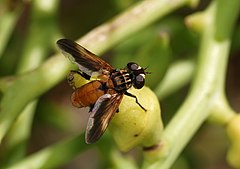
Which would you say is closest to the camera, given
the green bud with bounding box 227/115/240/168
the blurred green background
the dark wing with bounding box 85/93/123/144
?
the dark wing with bounding box 85/93/123/144

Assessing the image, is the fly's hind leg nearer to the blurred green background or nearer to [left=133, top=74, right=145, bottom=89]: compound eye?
[left=133, top=74, right=145, bottom=89]: compound eye

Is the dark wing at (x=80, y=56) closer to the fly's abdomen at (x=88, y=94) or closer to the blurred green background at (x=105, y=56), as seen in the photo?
the fly's abdomen at (x=88, y=94)

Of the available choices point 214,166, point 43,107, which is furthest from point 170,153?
point 214,166

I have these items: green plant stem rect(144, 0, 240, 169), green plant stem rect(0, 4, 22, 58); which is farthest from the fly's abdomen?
green plant stem rect(0, 4, 22, 58)

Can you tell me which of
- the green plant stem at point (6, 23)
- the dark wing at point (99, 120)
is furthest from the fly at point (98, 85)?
the green plant stem at point (6, 23)

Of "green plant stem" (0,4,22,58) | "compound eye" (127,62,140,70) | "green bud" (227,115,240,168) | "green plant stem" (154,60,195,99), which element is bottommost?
"green bud" (227,115,240,168)

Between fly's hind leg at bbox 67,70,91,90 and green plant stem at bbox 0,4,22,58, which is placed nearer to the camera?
fly's hind leg at bbox 67,70,91,90

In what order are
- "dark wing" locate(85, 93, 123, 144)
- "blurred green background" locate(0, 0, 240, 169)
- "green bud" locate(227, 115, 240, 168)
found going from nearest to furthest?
1. "dark wing" locate(85, 93, 123, 144)
2. "green bud" locate(227, 115, 240, 168)
3. "blurred green background" locate(0, 0, 240, 169)
